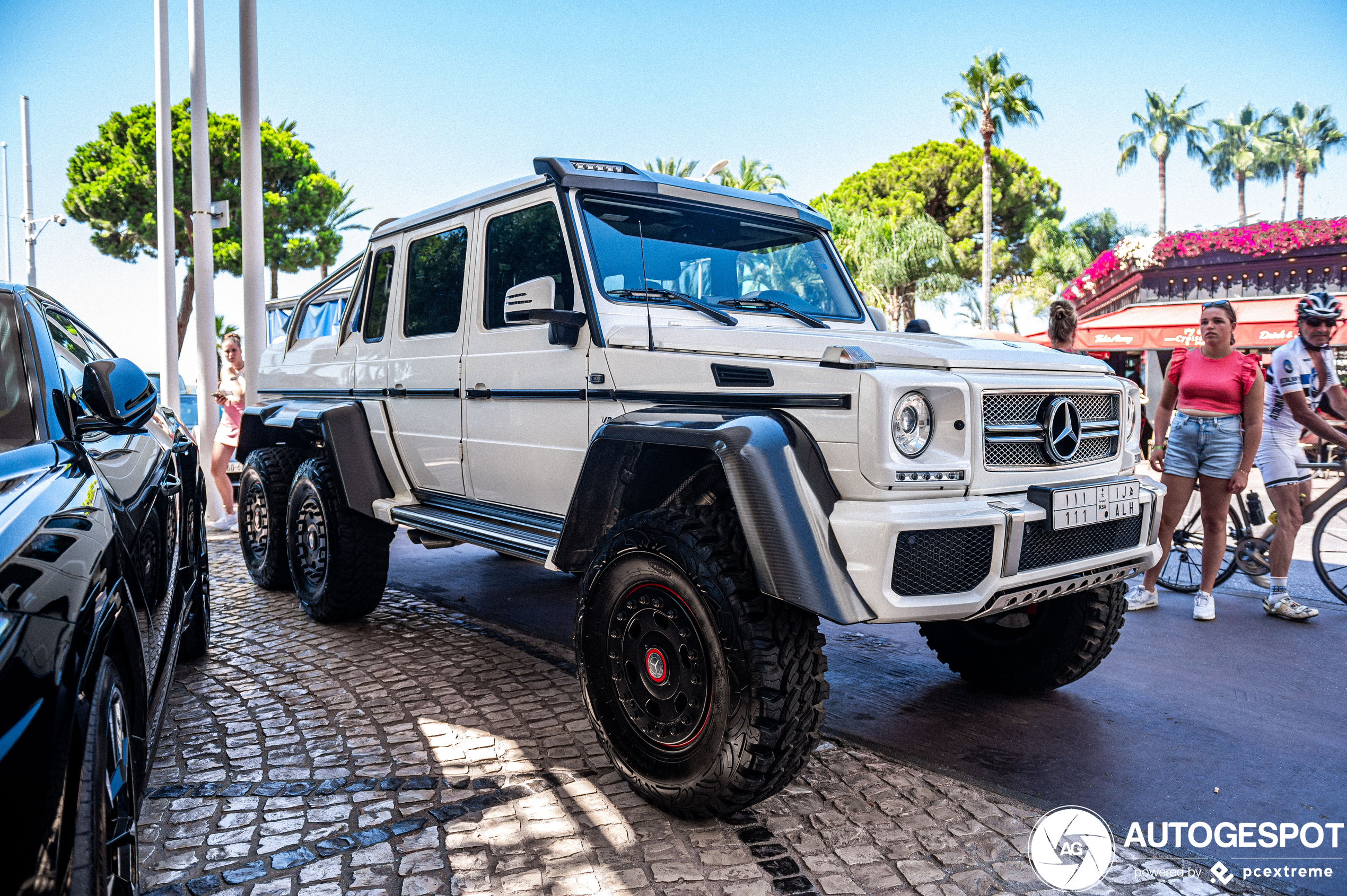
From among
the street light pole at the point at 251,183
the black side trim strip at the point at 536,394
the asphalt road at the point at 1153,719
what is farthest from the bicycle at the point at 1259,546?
the street light pole at the point at 251,183

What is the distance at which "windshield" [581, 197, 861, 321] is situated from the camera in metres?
3.74

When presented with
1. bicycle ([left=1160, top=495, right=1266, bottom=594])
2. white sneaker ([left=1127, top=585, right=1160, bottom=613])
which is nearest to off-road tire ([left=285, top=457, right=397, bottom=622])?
white sneaker ([left=1127, top=585, right=1160, bottom=613])

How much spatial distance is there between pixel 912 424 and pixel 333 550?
3.53 meters

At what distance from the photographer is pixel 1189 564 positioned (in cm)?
618

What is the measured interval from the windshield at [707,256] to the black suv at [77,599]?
1.79m

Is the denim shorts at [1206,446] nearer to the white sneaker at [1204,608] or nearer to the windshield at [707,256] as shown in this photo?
the white sneaker at [1204,608]

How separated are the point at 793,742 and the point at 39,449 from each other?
2135 millimetres

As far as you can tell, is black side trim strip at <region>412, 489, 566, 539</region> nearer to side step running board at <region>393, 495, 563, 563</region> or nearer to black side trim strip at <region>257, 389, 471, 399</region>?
side step running board at <region>393, 495, 563, 563</region>

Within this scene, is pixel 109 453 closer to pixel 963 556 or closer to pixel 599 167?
pixel 599 167

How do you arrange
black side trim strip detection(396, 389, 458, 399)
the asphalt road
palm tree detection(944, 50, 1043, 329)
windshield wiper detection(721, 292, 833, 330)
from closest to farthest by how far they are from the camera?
the asphalt road
windshield wiper detection(721, 292, 833, 330)
black side trim strip detection(396, 389, 458, 399)
palm tree detection(944, 50, 1043, 329)

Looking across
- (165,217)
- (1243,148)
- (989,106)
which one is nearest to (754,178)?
(989,106)

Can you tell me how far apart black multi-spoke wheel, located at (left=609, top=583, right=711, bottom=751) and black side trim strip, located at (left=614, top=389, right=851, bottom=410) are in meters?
0.63

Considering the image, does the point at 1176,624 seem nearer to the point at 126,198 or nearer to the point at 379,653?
the point at 379,653

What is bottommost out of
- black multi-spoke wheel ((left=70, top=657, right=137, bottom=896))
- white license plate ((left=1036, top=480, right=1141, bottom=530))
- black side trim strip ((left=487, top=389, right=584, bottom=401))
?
black multi-spoke wheel ((left=70, top=657, right=137, bottom=896))
